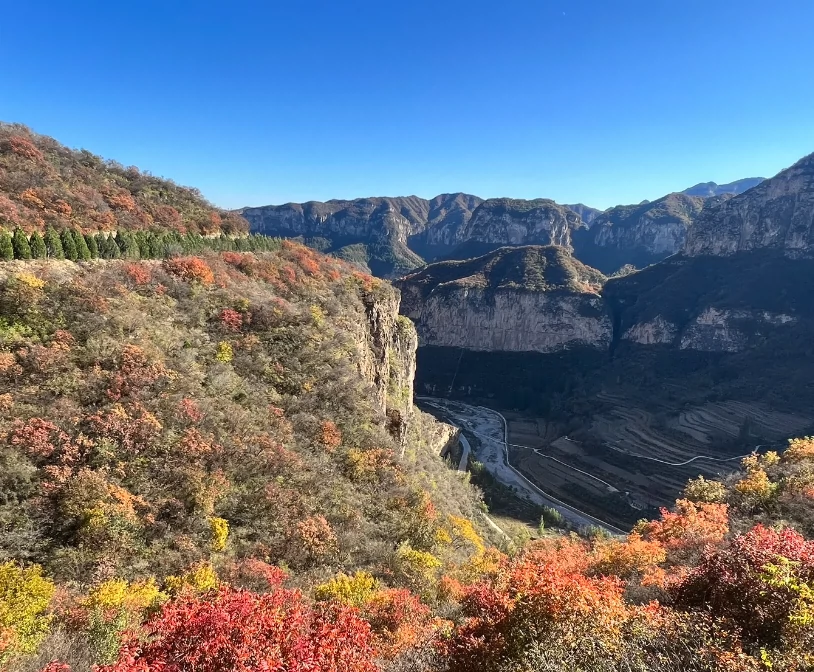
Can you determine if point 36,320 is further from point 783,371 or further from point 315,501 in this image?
point 783,371

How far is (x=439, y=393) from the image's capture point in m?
122

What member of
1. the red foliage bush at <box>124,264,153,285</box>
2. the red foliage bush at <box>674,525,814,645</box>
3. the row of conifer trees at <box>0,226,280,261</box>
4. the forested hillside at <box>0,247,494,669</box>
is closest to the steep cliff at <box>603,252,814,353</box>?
the forested hillside at <box>0,247,494,669</box>

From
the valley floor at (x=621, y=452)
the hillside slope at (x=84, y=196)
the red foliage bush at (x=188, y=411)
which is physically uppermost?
the hillside slope at (x=84, y=196)

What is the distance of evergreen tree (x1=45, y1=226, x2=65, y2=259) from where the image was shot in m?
21.9

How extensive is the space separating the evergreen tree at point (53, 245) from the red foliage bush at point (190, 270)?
17.0ft

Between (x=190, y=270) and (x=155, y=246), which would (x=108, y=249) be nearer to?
(x=155, y=246)

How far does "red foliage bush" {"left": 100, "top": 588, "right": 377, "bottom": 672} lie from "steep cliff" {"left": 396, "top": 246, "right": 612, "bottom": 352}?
13365 cm

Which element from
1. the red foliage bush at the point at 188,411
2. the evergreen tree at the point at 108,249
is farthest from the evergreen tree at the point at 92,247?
the red foliage bush at the point at 188,411

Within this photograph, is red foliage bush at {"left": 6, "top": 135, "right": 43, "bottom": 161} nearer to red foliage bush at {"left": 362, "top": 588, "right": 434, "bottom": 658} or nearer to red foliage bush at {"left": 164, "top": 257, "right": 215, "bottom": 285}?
red foliage bush at {"left": 164, "top": 257, "right": 215, "bottom": 285}

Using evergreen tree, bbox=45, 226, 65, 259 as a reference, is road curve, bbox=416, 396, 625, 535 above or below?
below

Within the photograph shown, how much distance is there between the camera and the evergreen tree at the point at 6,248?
771 inches

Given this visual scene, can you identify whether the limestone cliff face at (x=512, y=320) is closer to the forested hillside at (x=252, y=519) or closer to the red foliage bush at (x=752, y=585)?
the forested hillside at (x=252, y=519)

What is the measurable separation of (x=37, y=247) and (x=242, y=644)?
913 inches

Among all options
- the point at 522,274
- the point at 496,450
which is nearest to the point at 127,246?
the point at 496,450
